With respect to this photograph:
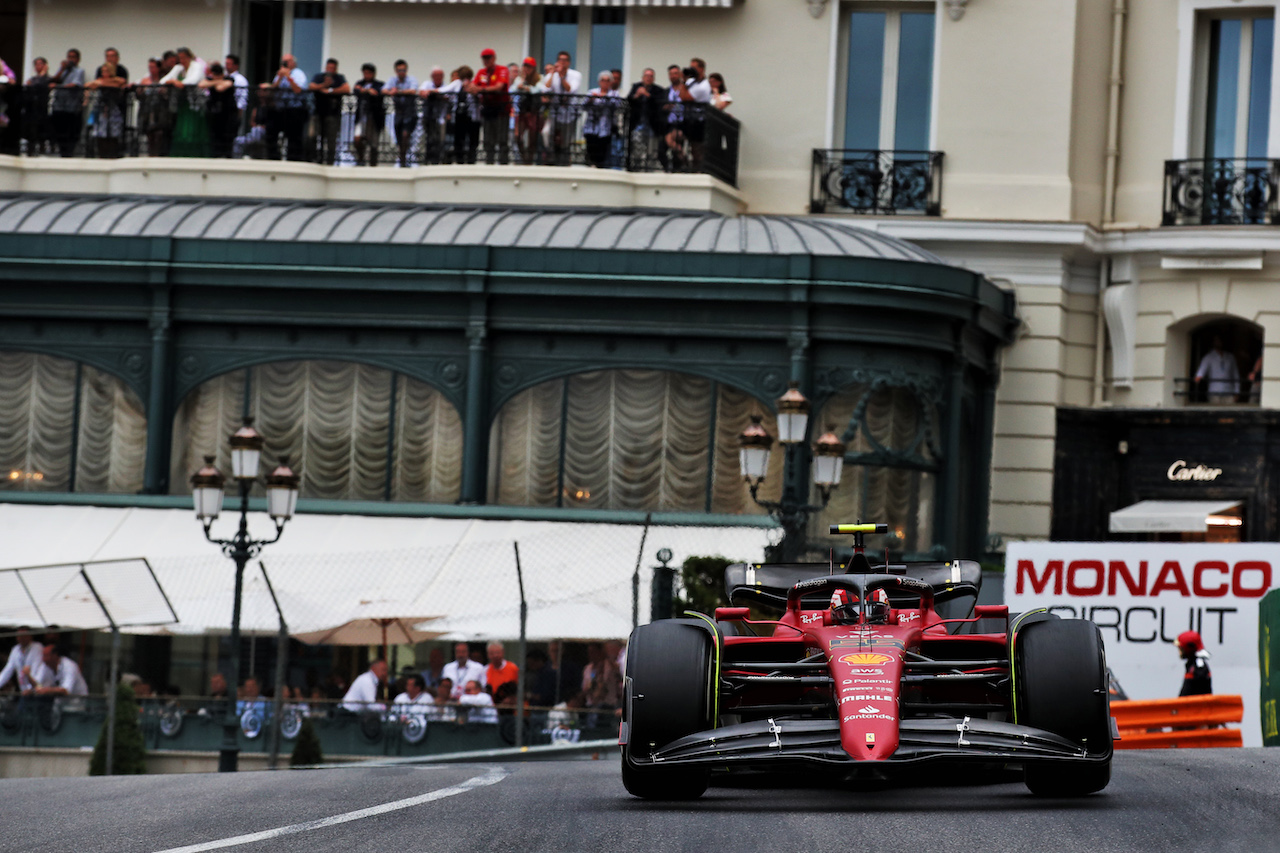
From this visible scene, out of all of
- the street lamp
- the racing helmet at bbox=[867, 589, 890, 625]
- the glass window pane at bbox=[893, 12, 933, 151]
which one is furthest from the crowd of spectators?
the racing helmet at bbox=[867, 589, 890, 625]

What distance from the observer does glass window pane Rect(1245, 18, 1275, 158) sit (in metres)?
30.4

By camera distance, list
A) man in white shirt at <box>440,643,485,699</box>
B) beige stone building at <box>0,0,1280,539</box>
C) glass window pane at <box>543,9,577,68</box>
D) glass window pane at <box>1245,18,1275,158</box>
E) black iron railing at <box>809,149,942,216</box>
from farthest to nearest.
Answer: glass window pane at <box>543,9,577,68</box> < glass window pane at <box>1245,18,1275,158</box> < black iron railing at <box>809,149,942,216</box> < beige stone building at <box>0,0,1280,539</box> < man in white shirt at <box>440,643,485,699</box>

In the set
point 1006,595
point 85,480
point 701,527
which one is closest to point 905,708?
point 1006,595

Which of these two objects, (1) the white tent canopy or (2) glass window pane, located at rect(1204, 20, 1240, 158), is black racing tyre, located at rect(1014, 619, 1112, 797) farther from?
(2) glass window pane, located at rect(1204, 20, 1240, 158)

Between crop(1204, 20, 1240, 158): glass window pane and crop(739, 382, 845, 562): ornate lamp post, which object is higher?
crop(1204, 20, 1240, 158): glass window pane

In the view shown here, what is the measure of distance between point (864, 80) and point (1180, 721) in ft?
50.7

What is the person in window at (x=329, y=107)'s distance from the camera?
2967cm

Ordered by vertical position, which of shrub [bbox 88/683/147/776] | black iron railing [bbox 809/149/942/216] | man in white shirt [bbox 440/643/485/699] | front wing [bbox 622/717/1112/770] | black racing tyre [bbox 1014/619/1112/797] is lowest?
shrub [bbox 88/683/147/776]

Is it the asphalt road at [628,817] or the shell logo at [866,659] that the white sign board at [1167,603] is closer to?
the asphalt road at [628,817]

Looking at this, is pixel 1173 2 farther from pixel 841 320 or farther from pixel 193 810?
pixel 193 810

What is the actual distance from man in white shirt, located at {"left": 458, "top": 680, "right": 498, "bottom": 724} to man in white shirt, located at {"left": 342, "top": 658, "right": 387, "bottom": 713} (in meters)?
0.81

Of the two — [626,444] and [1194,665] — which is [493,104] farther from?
[1194,665]

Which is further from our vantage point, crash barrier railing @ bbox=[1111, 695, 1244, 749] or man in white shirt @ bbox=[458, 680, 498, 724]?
man in white shirt @ bbox=[458, 680, 498, 724]

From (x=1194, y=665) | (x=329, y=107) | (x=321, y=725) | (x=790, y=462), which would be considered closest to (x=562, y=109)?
(x=329, y=107)
